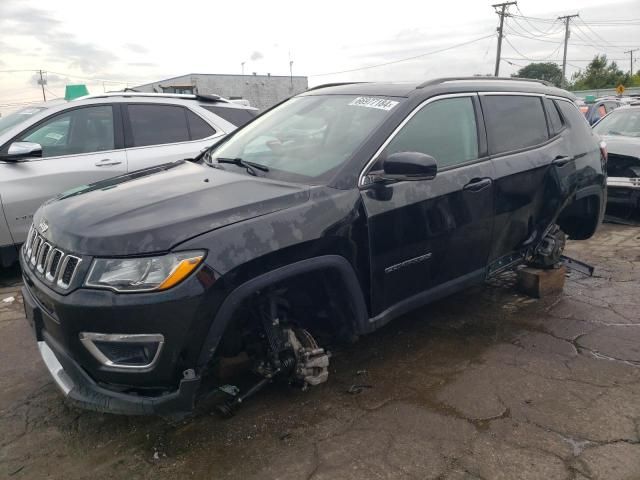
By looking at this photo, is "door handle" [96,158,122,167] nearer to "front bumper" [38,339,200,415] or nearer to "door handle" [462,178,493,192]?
"front bumper" [38,339,200,415]

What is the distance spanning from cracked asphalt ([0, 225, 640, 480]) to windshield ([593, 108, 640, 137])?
5103mm

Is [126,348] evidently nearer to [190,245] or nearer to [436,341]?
[190,245]

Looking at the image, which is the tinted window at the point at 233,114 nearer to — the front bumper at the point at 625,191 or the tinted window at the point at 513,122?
the tinted window at the point at 513,122

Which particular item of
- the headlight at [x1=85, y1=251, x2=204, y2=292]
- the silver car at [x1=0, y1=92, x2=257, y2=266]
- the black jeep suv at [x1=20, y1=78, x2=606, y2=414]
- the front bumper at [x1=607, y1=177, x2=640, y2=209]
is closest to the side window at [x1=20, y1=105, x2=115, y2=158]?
the silver car at [x1=0, y1=92, x2=257, y2=266]

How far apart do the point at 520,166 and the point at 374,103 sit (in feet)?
4.04

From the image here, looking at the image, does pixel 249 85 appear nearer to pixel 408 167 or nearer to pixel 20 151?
pixel 20 151

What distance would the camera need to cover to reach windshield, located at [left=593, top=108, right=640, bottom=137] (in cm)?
793

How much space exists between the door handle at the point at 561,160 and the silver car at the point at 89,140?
12.0 ft

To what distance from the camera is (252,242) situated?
2.44 meters

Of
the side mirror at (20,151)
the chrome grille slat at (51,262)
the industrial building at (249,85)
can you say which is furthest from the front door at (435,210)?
the industrial building at (249,85)

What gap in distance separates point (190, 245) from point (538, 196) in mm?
2806

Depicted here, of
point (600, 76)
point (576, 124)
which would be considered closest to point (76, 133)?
point (576, 124)

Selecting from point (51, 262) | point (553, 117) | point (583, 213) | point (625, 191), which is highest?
point (553, 117)

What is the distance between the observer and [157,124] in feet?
19.2
